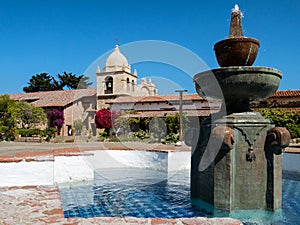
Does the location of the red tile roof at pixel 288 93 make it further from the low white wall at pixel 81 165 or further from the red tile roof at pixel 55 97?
the red tile roof at pixel 55 97

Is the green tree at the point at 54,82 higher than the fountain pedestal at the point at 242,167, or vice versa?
the green tree at the point at 54,82

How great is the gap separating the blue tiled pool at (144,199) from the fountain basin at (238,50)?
1.90 m

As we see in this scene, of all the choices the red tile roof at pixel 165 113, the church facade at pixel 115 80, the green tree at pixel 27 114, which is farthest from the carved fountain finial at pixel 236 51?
the church facade at pixel 115 80

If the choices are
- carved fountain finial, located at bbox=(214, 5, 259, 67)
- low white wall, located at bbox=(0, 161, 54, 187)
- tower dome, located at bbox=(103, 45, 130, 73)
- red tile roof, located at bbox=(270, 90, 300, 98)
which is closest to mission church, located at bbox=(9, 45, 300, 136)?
tower dome, located at bbox=(103, 45, 130, 73)

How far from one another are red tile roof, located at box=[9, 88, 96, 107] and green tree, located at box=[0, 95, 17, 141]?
7476 mm

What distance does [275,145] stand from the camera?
337 centimetres

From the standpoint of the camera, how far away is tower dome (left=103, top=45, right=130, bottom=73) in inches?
1215

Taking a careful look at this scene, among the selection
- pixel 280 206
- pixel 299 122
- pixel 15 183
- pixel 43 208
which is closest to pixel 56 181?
pixel 15 183

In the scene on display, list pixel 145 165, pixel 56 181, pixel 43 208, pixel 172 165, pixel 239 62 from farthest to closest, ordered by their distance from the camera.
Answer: pixel 145 165 → pixel 172 165 → pixel 56 181 → pixel 239 62 → pixel 43 208

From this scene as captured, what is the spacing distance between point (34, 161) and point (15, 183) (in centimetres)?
44

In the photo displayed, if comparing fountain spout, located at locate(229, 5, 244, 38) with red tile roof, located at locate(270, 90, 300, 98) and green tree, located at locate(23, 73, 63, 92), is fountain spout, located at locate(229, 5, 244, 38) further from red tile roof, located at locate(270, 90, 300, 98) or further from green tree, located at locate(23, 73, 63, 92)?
green tree, located at locate(23, 73, 63, 92)

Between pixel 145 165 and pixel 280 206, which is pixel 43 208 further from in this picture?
pixel 145 165

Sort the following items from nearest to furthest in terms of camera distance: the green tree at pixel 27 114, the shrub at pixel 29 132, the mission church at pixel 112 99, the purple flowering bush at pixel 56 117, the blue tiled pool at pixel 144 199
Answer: the blue tiled pool at pixel 144 199 → the shrub at pixel 29 132 → the green tree at pixel 27 114 → the mission church at pixel 112 99 → the purple flowering bush at pixel 56 117

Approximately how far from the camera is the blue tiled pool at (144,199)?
10.8 ft
